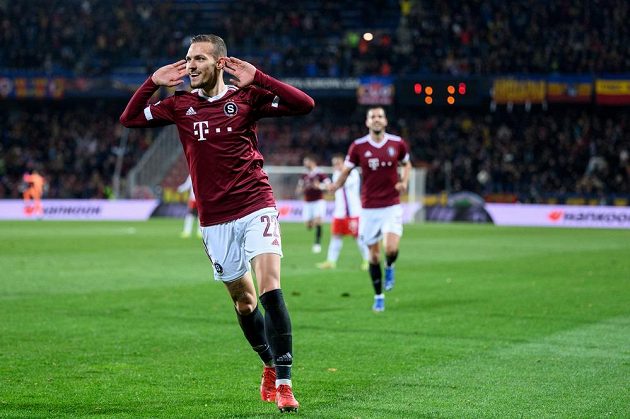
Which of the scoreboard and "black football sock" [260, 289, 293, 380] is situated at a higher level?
"black football sock" [260, 289, 293, 380]

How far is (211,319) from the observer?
43.2 ft

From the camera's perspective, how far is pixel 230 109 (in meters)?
7.66

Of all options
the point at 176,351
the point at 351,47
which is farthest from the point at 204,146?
the point at 351,47

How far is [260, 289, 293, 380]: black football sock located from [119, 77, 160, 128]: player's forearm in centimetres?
164

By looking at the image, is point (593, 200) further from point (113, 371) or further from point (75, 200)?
point (113, 371)

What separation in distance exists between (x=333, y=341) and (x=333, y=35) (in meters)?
43.1

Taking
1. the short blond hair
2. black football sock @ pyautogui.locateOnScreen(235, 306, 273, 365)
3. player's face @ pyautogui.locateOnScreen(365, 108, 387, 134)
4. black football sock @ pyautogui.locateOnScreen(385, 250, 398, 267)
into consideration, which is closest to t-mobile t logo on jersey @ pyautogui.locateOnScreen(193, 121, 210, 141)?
the short blond hair

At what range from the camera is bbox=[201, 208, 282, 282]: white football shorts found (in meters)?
7.58

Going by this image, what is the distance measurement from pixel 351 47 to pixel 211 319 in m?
39.7

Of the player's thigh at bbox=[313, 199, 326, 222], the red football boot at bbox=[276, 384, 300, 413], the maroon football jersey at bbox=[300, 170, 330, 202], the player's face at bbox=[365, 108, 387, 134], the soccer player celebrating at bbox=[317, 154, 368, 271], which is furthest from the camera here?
the maroon football jersey at bbox=[300, 170, 330, 202]

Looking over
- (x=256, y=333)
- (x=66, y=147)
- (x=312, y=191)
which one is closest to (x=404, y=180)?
(x=256, y=333)

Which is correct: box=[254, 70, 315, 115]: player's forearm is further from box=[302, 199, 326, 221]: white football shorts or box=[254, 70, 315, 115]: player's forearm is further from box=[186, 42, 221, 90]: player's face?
box=[302, 199, 326, 221]: white football shorts

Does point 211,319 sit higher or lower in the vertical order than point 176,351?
lower

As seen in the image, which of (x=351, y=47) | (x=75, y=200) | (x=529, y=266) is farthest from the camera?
(x=351, y=47)
